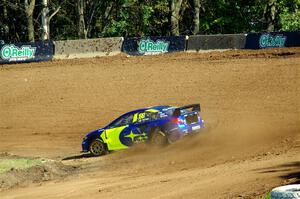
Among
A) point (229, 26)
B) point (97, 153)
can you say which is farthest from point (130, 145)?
point (229, 26)

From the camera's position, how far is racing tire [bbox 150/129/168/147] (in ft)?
67.6

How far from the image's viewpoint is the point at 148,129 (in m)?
20.8

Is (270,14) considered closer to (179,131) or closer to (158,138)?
(158,138)

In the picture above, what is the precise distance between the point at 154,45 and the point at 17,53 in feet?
24.1

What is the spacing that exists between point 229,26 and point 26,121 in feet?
79.6

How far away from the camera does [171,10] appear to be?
47094 millimetres

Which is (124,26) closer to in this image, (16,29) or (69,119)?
(16,29)

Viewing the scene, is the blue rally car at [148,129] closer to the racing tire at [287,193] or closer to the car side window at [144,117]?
the car side window at [144,117]

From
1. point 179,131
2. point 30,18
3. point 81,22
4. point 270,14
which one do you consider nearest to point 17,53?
point 30,18

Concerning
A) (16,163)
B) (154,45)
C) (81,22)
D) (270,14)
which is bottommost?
(16,163)

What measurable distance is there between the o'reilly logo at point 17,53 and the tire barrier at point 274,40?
11.5 metres

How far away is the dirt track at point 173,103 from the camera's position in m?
13.9

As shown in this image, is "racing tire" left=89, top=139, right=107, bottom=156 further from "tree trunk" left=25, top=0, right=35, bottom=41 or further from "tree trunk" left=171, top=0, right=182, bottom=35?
"tree trunk" left=25, top=0, right=35, bottom=41

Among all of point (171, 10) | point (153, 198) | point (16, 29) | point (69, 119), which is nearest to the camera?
point (153, 198)
